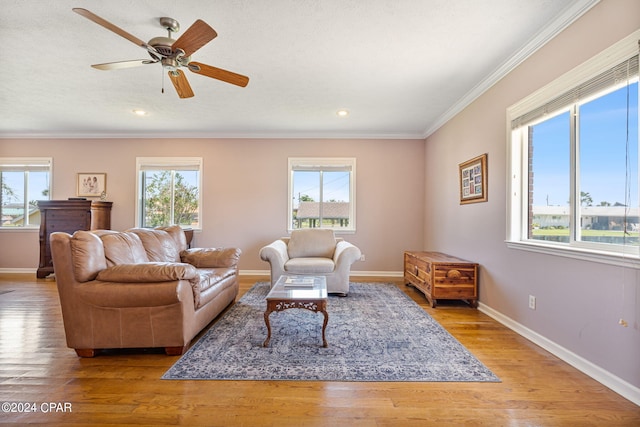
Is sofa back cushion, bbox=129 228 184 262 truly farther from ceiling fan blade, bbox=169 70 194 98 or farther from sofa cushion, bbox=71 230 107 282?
ceiling fan blade, bbox=169 70 194 98

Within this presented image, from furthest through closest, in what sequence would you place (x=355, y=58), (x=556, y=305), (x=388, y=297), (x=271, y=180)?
(x=271, y=180)
(x=388, y=297)
(x=355, y=58)
(x=556, y=305)

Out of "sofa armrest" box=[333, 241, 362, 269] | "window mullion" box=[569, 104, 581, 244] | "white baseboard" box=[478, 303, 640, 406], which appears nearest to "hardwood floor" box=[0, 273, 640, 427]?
"white baseboard" box=[478, 303, 640, 406]

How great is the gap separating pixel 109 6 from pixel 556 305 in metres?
4.09

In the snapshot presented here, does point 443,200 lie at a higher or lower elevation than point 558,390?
higher

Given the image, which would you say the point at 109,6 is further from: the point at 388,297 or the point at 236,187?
the point at 388,297

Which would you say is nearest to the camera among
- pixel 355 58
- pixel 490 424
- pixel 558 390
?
pixel 490 424

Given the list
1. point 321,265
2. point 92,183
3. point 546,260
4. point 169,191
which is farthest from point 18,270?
point 546,260

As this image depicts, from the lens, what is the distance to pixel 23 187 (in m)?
5.35

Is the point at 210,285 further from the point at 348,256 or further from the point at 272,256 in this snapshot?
the point at 348,256

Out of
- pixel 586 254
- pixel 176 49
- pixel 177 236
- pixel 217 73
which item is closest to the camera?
pixel 586 254

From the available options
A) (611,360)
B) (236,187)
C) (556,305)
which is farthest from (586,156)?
(236,187)

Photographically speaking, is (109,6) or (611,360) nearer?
(611,360)

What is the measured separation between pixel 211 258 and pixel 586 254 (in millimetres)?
3484

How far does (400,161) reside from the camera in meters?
5.29
